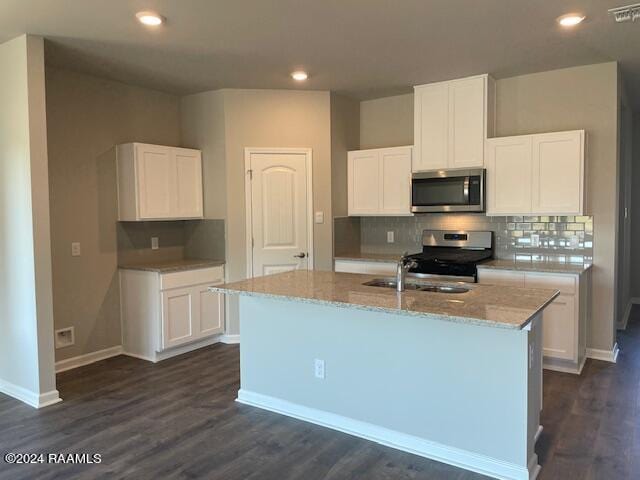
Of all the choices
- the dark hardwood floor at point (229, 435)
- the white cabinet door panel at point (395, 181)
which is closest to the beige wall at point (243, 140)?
the white cabinet door panel at point (395, 181)

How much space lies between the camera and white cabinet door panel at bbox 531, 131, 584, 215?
4.18 metres

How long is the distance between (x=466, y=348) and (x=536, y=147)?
2.45 metres

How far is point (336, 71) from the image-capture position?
4.42 m

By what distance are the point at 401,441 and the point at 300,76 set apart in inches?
127

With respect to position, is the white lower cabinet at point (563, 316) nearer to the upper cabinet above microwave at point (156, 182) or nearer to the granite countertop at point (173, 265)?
the granite countertop at point (173, 265)

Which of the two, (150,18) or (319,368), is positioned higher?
(150,18)

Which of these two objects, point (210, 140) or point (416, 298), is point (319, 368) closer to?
point (416, 298)

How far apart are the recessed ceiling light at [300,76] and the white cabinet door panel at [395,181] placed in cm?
115

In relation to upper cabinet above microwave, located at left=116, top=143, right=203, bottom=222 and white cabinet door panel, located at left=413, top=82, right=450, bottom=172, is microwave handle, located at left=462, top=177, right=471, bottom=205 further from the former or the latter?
upper cabinet above microwave, located at left=116, top=143, right=203, bottom=222

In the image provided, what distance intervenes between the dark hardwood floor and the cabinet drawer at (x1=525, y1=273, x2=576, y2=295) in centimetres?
72

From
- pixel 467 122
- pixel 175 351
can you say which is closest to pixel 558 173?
pixel 467 122

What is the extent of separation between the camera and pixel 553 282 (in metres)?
4.05

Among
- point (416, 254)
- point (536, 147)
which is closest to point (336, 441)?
point (416, 254)

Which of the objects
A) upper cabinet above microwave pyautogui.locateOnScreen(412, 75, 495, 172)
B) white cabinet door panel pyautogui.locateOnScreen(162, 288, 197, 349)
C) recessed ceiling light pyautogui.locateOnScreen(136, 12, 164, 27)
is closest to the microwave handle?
upper cabinet above microwave pyautogui.locateOnScreen(412, 75, 495, 172)
